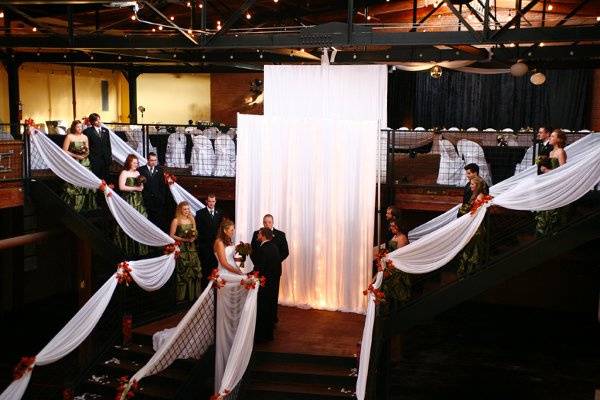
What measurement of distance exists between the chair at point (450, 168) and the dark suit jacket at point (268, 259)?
3293mm

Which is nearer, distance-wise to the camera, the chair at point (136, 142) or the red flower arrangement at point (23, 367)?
the red flower arrangement at point (23, 367)

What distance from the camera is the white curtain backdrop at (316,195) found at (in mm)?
9383

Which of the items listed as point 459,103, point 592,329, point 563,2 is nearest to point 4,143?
point 592,329

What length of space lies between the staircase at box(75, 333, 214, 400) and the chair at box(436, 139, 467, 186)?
4404 millimetres

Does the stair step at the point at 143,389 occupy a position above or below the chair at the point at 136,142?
below

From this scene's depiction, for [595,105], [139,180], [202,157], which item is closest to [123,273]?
[139,180]

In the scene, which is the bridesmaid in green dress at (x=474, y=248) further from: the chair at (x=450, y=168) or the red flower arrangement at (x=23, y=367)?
the red flower arrangement at (x=23, y=367)

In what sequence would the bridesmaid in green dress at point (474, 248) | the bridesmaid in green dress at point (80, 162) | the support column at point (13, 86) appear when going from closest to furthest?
the bridesmaid in green dress at point (474, 248) → the bridesmaid in green dress at point (80, 162) → the support column at point (13, 86)

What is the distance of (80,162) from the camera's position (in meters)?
9.98

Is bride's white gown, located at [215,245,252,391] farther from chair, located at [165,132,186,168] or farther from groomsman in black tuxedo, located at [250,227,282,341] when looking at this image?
chair, located at [165,132,186,168]

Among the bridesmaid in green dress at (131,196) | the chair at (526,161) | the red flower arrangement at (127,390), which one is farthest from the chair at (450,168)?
the red flower arrangement at (127,390)

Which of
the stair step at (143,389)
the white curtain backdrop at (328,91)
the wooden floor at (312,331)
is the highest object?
the white curtain backdrop at (328,91)

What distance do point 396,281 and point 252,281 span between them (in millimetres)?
1973

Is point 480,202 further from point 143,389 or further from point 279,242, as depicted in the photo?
point 143,389
